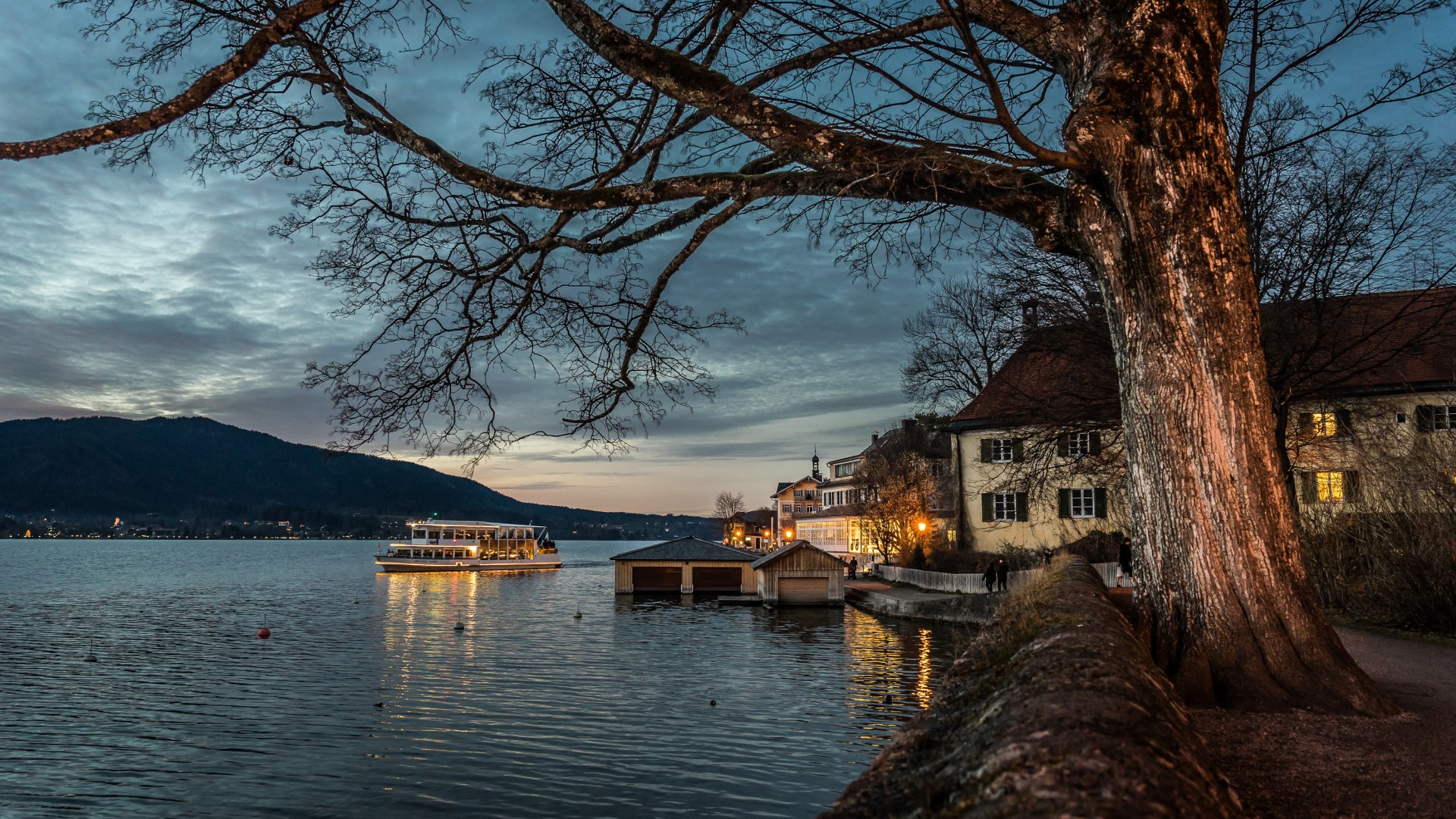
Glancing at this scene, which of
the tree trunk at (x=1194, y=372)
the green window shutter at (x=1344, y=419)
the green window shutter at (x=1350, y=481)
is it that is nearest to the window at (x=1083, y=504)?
the green window shutter at (x=1350, y=481)

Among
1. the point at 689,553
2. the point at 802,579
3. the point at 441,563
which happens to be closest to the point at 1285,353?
the point at 802,579

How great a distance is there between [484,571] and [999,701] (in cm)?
10599

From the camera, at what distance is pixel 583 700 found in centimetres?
2377

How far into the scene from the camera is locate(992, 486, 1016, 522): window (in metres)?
43.3

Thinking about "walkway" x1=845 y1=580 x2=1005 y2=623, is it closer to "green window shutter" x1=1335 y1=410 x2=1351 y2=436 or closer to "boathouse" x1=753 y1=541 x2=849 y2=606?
"boathouse" x1=753 y1=541 x2=849 y2=606

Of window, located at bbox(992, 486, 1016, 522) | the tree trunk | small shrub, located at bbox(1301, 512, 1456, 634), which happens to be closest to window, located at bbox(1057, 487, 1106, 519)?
window, located at bbox(992, 486, 1016, 522)

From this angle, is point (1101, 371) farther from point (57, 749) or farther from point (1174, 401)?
point (57, 749)

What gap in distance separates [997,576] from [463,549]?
78952mm

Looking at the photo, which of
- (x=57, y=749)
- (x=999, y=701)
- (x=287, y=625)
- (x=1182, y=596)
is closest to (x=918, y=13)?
(x=1182, y=596)

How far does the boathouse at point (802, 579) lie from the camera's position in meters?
49.8

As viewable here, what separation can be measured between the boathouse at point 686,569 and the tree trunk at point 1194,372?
50461mm

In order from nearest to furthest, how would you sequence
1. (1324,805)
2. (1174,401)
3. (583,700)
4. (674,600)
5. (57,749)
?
(1324,805) < (1174,401) < (57,749) < (583,700) < (674,600)

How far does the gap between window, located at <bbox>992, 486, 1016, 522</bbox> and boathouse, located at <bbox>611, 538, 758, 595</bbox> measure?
17.4 metres

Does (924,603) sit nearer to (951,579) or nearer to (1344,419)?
(951,579)
